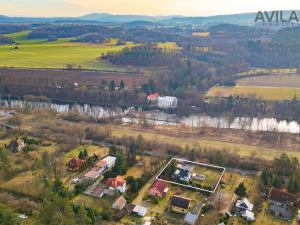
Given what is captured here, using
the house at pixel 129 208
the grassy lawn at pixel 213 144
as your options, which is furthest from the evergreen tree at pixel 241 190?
the house at pixel 129 208

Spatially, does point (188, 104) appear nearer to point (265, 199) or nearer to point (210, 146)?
point (210, 146)

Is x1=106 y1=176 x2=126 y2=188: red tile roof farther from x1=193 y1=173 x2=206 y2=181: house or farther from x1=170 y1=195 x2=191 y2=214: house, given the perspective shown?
x1=193 y1=173 x2=206 y2=181: house

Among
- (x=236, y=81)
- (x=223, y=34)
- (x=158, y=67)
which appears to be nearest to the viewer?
(x=236, y=81)

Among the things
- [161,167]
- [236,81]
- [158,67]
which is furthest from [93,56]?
[161,167]

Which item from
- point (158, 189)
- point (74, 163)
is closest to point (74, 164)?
point (74, 163)

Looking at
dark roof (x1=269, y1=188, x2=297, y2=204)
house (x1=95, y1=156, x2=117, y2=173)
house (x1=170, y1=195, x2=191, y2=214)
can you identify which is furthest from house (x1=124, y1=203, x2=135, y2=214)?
dark roof (x1=269, y1=188, x2=297, y2=204)

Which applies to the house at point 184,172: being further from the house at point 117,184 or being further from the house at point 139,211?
the house at point 139,211

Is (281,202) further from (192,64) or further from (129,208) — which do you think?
(192,64)
